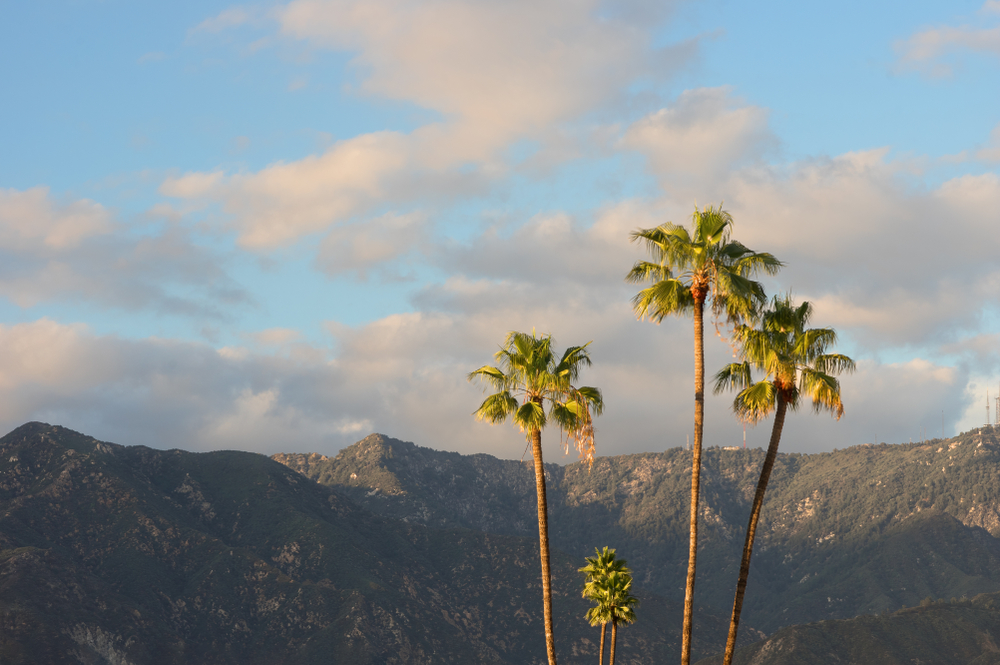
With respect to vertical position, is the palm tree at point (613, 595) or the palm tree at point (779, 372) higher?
the palm tree at point (779, 372)

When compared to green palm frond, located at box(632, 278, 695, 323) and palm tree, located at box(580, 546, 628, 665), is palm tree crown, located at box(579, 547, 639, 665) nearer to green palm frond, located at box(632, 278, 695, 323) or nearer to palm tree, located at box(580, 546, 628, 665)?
palm tree, located at box(580, 546, 628, 665)

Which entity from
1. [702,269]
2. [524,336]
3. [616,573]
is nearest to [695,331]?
[702,269]

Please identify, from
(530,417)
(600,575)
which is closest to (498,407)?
(530,417)

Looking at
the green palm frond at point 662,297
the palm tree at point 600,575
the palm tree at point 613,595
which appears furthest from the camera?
the palm tree at point 600,575

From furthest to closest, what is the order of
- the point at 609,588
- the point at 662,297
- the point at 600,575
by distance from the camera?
the point at 600,575, the point at 609,588, the point at 662,297

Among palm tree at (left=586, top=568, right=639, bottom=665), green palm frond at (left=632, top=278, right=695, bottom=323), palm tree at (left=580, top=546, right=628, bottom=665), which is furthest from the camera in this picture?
palm tree at (left=580, top=546, right=628, bottom=665)

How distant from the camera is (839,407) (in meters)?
35.7

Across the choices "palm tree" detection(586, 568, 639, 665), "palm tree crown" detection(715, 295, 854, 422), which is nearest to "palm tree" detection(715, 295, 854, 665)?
"palm tree crown" detection(715, 295, 854, 422)

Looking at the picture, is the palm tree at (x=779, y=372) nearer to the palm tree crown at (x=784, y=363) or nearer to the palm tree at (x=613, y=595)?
the palm tree crown at (x=784, y=363)

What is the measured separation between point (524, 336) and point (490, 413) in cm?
336

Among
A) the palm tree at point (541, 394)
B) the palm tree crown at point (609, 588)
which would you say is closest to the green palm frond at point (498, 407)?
the palm tree at point (541, 394)

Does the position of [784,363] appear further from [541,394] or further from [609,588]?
[609,588]

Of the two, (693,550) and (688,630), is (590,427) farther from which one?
(688,630)

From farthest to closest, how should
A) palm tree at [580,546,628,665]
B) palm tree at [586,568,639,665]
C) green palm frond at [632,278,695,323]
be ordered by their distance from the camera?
palm tree at [580,546,628,665] → palm tree at [586,568,639,665] → green palm frond at [632,278,695,323]
